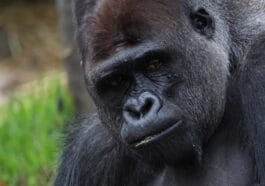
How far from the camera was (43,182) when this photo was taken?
7.24 metres

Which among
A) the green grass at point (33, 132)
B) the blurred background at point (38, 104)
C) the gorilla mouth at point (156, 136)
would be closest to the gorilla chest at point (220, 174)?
the gorilla mouth at point (156, 136)

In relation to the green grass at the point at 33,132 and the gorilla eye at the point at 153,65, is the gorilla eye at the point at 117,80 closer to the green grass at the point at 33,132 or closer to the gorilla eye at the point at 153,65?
the gorilla eye at the point at 153,65

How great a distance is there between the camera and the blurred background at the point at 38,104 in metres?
7.46

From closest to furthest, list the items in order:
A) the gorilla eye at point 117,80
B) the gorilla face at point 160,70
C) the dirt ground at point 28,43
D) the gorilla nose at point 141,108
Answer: the gorilla nose at point 141,108 < the gorilla face at point 160,70 < the gorilla eye at point 117,80 < the dirt ground at point 28,43

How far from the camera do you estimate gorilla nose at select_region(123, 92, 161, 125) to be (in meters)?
4.41

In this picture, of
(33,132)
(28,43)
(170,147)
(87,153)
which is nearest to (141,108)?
(170,147)

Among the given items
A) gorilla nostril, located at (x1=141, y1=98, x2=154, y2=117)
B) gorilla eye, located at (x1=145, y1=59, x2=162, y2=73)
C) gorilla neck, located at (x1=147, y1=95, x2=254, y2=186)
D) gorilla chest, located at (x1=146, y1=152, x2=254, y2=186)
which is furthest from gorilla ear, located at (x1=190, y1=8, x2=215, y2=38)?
gorilla chest, located at (x1=146, y1=152, x2=254, y2=186)

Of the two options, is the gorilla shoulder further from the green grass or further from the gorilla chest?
the green grass

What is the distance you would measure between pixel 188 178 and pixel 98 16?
101cm

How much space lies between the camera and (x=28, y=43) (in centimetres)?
1241

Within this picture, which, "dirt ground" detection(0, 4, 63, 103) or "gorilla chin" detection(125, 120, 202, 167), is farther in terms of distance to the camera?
"dirt ground" detection(0, 4, 63, 103)

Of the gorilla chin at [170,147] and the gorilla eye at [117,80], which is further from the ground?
the gorilla eye at [117,80]

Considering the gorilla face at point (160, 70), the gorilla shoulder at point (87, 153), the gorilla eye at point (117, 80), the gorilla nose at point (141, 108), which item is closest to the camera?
the gorilla nose at point (141, 108)

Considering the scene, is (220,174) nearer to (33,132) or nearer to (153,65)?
(153,65)
